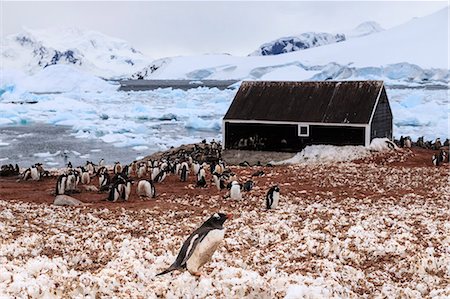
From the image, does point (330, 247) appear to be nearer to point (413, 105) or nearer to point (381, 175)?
point (381, 175)

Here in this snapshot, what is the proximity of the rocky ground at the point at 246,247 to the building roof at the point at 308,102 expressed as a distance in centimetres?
1074

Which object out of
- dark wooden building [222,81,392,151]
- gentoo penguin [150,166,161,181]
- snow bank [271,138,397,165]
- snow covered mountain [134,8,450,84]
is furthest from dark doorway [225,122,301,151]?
snow covered mountain [134,8,450,84]

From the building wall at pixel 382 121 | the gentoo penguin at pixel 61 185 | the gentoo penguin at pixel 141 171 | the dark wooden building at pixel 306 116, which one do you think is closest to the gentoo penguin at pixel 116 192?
the gentoo penguin at pixel 61 185

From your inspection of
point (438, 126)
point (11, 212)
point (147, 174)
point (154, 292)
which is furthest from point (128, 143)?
point (154, 292)

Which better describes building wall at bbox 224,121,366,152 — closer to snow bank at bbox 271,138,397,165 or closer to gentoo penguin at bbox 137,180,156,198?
snow bank at bbox 271,138,397,165

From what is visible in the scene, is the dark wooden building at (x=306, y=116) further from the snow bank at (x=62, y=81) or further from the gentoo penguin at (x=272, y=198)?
the snow bank at (x=62, y=81)

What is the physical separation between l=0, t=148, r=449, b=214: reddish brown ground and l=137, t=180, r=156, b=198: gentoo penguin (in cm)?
25

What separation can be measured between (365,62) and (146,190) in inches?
4450

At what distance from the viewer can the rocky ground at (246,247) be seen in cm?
802

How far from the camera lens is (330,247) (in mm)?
10023

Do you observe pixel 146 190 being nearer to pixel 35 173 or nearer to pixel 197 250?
pixel 35 173

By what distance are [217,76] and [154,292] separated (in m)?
144

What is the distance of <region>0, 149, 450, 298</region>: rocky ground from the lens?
8016 mm

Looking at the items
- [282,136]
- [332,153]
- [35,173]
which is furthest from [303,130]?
[35,173]
